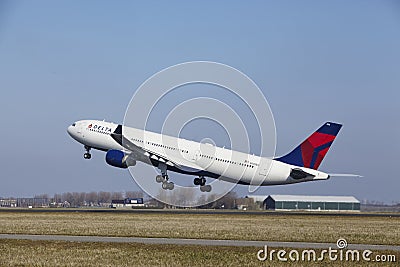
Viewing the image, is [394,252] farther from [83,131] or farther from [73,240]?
[83,131]

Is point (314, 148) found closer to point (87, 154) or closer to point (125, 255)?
point (87, 154)

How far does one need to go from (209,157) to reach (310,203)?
213ft

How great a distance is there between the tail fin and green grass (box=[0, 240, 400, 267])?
4350 cm

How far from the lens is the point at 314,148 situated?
249 feet

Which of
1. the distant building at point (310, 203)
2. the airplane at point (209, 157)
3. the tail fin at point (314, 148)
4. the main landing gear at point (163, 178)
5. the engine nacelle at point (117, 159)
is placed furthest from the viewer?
the distant building at point (310, 203)

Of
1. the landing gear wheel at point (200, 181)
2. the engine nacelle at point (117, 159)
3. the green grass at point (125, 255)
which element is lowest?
the green grass at point (125, 255)

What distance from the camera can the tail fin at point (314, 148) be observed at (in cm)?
7569

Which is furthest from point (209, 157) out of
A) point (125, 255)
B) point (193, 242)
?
point (125, 255)

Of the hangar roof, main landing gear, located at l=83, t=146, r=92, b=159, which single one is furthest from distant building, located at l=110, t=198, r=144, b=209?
main landing gear, located at l=83, t=146, r=92, b=159

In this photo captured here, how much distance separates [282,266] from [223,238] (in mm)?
11912

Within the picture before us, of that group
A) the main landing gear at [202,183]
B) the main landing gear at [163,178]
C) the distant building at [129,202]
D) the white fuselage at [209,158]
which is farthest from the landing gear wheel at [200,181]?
the distant building at [129,202]

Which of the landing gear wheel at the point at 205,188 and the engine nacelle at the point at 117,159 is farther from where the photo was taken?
the landing gear wheel at the point at 205,188

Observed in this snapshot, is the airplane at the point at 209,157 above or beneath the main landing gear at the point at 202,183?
above

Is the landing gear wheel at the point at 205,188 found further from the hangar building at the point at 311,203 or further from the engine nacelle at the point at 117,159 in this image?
the hangar building at the point at 311,203
